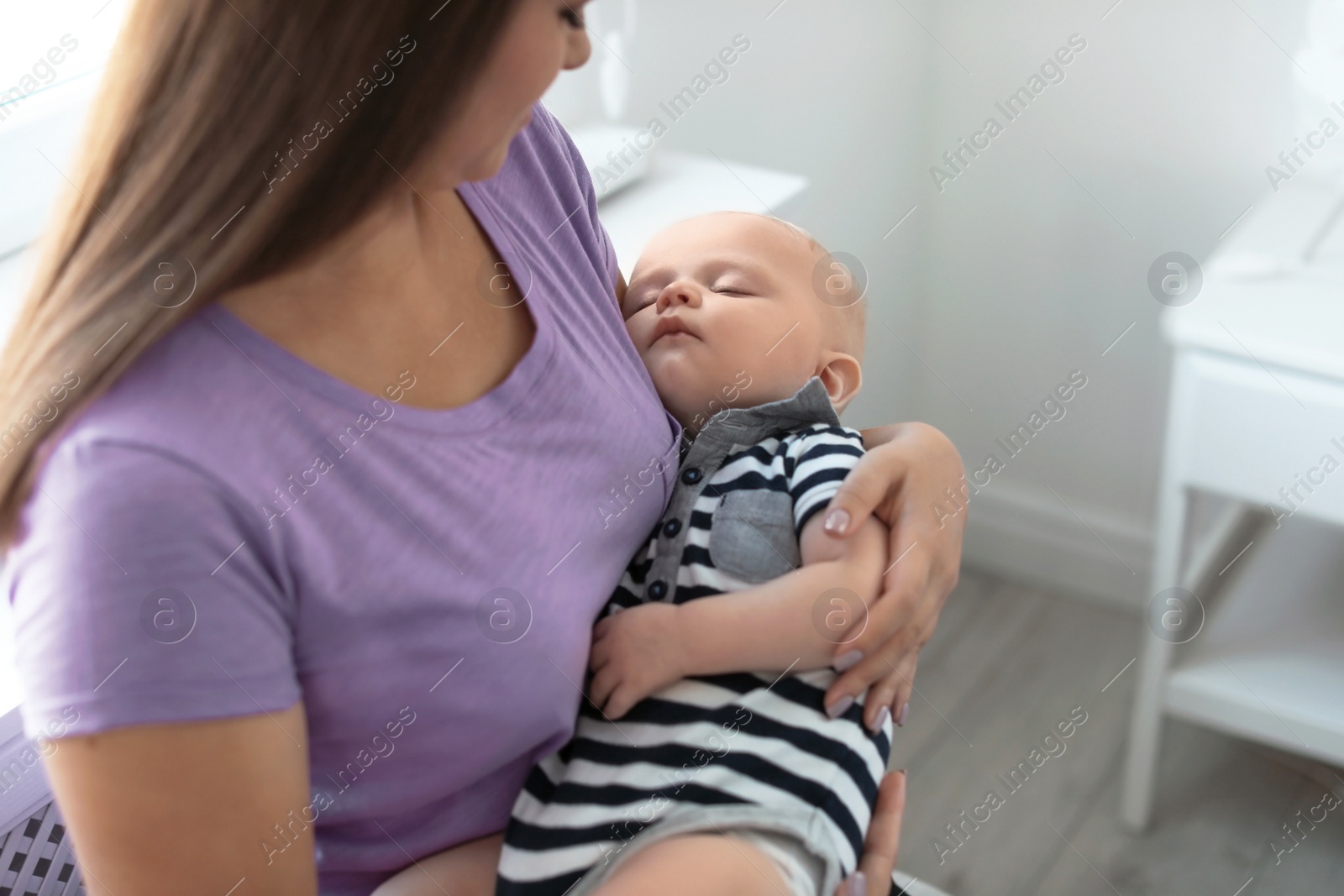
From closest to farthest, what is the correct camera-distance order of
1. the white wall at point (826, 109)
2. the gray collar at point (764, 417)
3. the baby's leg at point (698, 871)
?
the baby's leg at point (698, 871), the gray collar at point (764, 417), the white wall at point (826, 109)

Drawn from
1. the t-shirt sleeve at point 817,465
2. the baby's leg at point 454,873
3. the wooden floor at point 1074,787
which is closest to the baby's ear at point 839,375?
the t-shirt sleeve at point 817,465

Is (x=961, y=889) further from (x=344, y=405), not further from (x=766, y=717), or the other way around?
(x=344, y=405)

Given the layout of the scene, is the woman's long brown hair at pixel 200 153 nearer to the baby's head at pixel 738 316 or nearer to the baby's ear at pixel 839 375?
the baby's head at pixel 738 316

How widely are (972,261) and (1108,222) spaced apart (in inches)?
9.2

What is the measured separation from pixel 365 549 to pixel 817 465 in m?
0.35

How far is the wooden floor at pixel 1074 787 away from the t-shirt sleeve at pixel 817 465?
0.94 metres

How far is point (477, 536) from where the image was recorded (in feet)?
2.17

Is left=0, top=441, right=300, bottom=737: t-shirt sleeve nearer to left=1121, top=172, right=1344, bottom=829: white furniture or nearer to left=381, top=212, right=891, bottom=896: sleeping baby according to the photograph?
left=381, top=212, right=891, bottom=896: sleeping baby

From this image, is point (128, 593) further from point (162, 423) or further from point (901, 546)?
point (901, 546)

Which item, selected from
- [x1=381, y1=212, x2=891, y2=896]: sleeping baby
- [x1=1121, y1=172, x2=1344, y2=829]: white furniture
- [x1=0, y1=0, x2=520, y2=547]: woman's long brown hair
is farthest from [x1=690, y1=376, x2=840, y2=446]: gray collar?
[x1=1121, y1=172, x2=1344, y2=829]: white furniture

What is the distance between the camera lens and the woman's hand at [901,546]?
0.79 meters

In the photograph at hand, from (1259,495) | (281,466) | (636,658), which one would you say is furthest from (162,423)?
(1259,495)

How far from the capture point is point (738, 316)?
3.05ft

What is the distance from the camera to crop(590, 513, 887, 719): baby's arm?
0.75 m
